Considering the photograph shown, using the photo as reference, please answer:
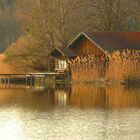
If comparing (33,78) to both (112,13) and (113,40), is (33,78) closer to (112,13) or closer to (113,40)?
(113,40)

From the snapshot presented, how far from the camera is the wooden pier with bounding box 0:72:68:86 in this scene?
49531 millimetres

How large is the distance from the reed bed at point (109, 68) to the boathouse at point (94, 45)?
52.9 inches

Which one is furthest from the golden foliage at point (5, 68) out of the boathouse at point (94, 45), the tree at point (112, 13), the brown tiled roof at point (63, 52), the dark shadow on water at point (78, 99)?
the dark shadow on water at point (78, 99)

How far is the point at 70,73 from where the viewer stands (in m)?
48.8

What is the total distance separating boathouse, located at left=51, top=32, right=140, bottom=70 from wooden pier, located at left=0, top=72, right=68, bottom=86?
42.0 inches

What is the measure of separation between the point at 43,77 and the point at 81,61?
5.46m

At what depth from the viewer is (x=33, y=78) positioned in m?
51.2

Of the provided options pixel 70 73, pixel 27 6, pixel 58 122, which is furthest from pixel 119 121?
pixel 27 6

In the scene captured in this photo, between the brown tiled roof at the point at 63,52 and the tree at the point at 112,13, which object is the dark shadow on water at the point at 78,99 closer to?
the brown tiled roof at the point at 63,52

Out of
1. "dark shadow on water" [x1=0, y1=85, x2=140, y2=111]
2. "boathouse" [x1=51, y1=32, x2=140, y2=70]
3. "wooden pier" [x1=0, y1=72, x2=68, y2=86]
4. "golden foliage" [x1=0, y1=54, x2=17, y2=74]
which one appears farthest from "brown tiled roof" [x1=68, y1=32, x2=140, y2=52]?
"dark shadow on water" [x1=0, y1=85, x2=140, y2=111]

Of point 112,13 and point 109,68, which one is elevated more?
point 112,13

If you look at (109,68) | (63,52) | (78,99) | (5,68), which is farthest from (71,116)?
(5,68)

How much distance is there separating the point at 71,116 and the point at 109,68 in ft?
63.4

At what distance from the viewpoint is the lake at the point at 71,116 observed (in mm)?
19422
